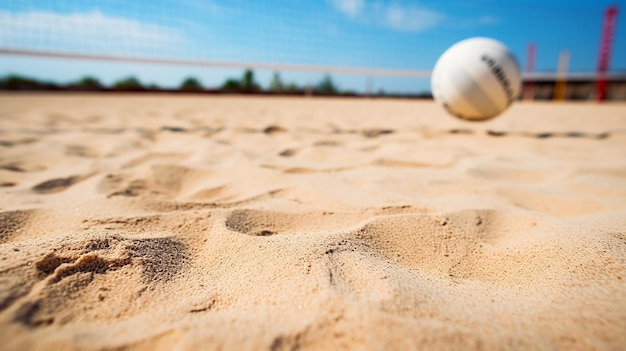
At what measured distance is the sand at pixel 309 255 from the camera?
25.3 inches

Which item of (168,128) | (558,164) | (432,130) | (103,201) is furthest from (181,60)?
(558,164)

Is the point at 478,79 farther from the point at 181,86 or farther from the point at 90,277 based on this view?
the point at 181,86

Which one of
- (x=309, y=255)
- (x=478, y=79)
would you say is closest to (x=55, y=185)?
(x=309, y=255)

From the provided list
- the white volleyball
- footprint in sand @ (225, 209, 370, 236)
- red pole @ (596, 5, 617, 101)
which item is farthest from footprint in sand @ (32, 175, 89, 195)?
red pole @ (596, 5, 617, 101)

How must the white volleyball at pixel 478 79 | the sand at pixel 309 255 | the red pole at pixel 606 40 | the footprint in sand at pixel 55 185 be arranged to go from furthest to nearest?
1. the red pole at pixel 606 40
2. the white volleyball at pixel 478 79
3. the footprint in sand at pixel 55 185
4. the sand at pixel 309 255

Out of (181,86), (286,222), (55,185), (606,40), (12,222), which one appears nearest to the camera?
(12,222)

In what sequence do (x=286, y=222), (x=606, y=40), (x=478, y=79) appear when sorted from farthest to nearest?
(x=606, y=40)
(x=478, y=79)
(x=286, y=222)

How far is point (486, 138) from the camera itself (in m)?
3.02

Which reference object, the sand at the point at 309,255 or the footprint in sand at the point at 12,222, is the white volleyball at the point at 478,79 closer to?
the sand at the point at 309,255

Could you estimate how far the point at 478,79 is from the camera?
2.66 meters

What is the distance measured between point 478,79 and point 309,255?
235cm

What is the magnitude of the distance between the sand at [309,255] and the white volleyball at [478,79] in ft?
3.08

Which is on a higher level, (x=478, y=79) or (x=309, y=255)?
(x=478, y=79)

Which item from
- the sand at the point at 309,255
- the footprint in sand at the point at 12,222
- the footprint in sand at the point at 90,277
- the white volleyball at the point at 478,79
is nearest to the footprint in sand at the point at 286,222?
the sand at the point at 309,255
